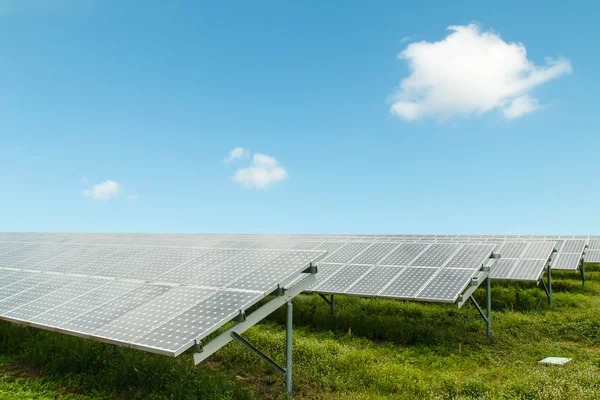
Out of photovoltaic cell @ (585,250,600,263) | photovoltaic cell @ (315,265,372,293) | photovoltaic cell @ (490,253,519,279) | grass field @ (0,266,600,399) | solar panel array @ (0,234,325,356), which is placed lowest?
grass field @ (0,266,600,399)

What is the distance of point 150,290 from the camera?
8.70m

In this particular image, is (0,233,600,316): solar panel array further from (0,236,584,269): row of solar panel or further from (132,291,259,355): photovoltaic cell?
(132,291,259,355): photovoltaic cell

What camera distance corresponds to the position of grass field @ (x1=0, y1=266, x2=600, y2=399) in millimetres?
8039

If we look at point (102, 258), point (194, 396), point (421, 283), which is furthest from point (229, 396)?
point (102, 258)

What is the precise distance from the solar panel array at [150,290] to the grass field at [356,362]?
50.9 inches

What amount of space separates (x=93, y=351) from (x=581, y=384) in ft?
31.1

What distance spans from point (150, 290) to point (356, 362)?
4366 mm

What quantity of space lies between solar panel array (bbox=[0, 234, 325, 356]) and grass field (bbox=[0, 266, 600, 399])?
1293 millimetres

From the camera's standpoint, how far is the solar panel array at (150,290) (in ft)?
22.6

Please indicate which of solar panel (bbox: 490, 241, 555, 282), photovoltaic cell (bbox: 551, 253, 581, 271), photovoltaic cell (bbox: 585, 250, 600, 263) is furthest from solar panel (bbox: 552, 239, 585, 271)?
solar panel (bbox: 490, 241, 555, 282)

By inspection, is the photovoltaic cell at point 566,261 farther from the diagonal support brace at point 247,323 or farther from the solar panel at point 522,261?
the diagonal support brace at point 247,323

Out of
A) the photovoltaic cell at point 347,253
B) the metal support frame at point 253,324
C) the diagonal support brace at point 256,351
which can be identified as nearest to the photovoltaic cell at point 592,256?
the photovoltaic cell at point 347,253

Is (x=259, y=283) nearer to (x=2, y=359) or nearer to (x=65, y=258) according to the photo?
(x=2, y=359)

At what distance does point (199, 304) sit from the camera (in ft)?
24.4
